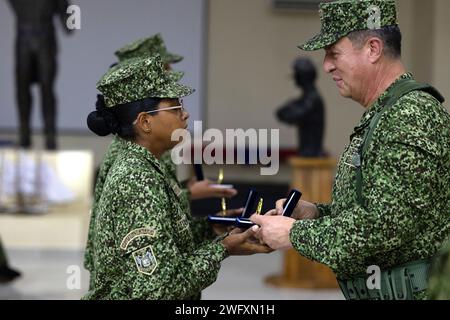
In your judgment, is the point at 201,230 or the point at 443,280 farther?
the point at 201,230

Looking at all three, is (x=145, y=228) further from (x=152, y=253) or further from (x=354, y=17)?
(x=354, y=17)

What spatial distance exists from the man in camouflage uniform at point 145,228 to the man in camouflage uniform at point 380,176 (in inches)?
8.1

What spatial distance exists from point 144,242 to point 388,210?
61 cm

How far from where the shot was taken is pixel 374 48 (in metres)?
2.68

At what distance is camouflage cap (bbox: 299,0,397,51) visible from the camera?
8.79 ft

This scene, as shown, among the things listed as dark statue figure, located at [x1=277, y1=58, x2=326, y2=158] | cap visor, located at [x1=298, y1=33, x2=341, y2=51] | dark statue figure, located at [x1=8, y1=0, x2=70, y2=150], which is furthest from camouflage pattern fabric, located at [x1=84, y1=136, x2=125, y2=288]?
dark statue figure, located at [x1=8, y1=0, x2=70, y2=150]

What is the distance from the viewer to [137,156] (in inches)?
108

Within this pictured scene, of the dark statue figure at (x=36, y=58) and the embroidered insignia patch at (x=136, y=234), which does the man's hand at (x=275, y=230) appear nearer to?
the embroidered insignia patch at (x=136, y=234)

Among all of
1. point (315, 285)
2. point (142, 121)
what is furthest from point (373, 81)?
point (315, 285)

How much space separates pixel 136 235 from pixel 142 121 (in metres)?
0.38

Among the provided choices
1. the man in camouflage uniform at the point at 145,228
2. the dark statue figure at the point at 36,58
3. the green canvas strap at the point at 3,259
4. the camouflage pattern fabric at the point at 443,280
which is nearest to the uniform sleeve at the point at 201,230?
the man in camouflage uniform at the point at 145,228

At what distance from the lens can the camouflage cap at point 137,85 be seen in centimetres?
277

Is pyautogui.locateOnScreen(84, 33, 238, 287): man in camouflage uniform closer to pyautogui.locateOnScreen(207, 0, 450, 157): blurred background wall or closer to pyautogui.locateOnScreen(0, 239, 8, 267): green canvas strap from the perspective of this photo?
pyautogui.locateOnScreen(0, 239, 8, 267): green canvas strap

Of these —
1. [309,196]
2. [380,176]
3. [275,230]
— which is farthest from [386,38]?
[309,196]
